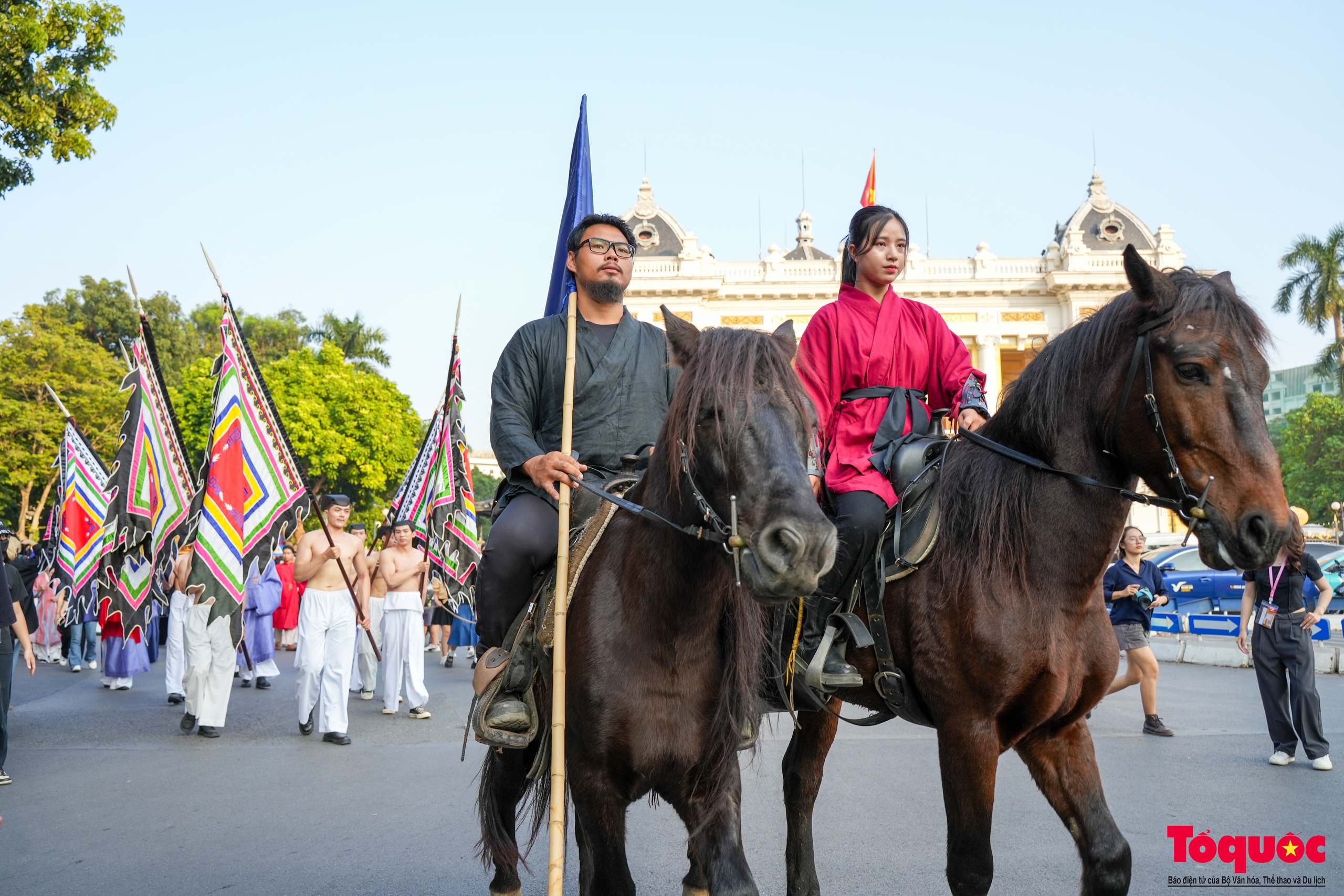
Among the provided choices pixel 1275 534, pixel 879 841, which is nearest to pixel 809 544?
pixel 1275 534

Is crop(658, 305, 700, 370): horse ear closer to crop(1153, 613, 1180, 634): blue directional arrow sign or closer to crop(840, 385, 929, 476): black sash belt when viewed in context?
crop(840, 385, 929, 476): black sash belt

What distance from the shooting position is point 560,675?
332cm

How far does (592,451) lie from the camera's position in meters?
4.03

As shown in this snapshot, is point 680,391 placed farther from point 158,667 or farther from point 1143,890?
point 158,667

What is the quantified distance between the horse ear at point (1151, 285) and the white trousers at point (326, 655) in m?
8.75

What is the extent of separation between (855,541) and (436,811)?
408 cm

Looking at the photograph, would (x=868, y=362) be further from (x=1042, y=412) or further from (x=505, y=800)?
(x=505, y=800)

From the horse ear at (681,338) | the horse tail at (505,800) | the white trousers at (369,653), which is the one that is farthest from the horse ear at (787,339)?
the white trousers at (369,653)

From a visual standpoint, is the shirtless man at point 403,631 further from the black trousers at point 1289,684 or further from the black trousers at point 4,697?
the black trousers at point 1289,684

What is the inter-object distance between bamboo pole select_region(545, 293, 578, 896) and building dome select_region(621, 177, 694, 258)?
55.8 metres

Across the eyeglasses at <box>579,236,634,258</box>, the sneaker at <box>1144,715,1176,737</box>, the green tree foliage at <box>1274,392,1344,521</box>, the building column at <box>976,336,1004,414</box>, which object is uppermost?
the building column at <box>976,336,1004,414</box>

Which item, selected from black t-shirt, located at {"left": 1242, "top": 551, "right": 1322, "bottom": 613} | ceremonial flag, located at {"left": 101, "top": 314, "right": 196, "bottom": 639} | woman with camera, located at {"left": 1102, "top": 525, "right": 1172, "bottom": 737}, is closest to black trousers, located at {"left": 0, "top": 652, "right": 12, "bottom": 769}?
ceremonial flag, located at {"left": 101, "top": 314, "right": 196, "bottom": 639}

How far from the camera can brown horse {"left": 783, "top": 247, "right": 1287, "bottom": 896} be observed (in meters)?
3.23

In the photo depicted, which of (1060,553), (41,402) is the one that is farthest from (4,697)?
(41,402)
